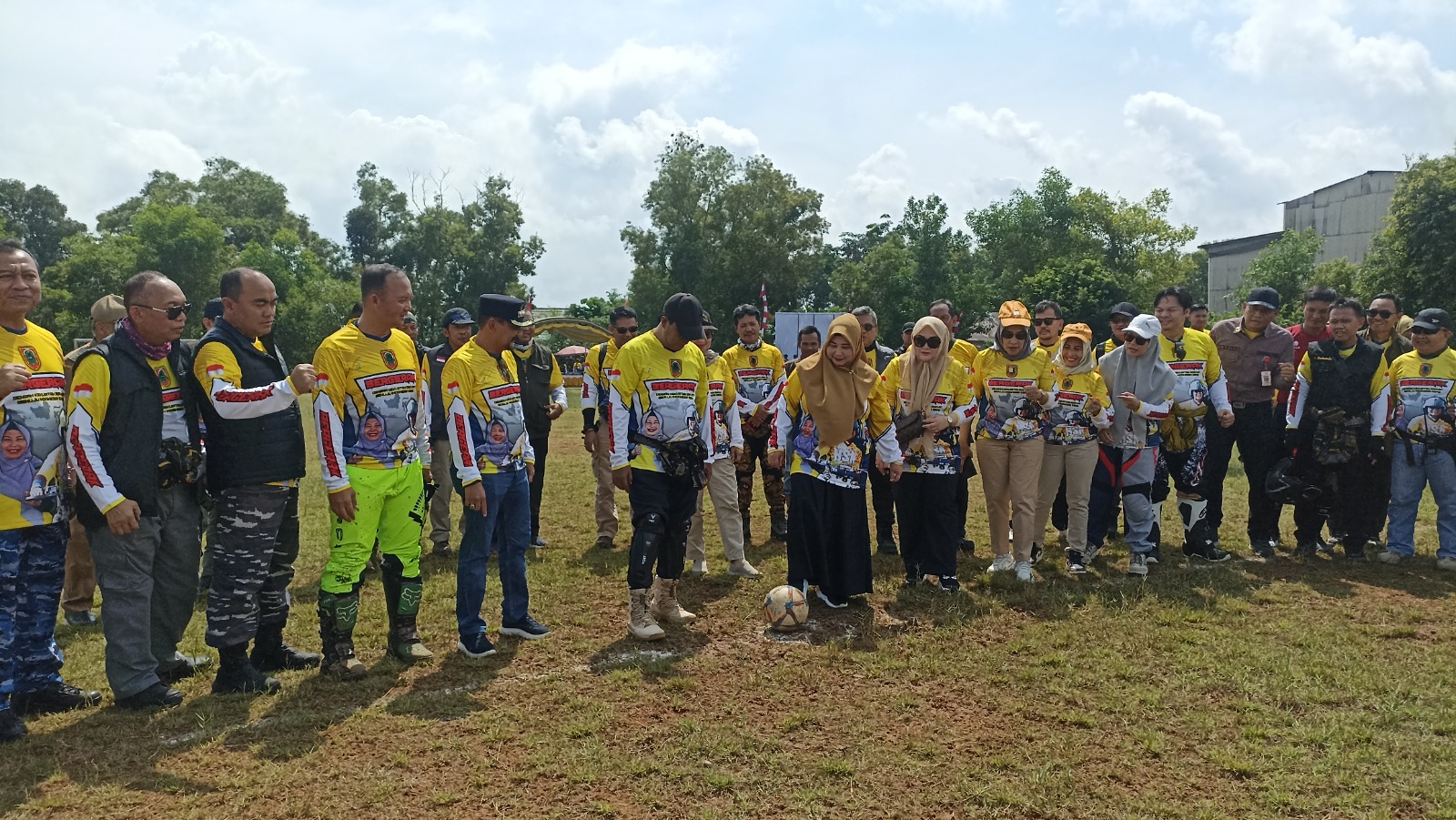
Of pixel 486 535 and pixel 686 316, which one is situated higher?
pixel 686 316

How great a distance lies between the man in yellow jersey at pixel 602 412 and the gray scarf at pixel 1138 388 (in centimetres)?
449

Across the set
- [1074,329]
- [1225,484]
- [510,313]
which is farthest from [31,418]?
[1225,484]

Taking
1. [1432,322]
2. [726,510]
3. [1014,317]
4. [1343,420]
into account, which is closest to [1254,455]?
[1343,420]

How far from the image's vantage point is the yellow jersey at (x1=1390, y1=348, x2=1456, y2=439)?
777cm

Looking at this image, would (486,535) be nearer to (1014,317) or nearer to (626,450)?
(626,450)

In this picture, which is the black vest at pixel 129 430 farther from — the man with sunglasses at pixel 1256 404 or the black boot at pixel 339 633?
the man with sunglasses at pixel 1256 404

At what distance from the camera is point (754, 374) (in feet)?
29.1

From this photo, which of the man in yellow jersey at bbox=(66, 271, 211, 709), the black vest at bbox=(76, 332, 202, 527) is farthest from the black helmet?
the black vest at bbox=(76, 332, 202, 527)

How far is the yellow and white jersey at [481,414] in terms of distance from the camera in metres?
5.51

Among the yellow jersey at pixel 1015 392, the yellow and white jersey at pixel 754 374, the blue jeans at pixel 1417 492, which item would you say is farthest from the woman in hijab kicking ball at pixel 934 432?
the blue jeans at pixel 1417 492

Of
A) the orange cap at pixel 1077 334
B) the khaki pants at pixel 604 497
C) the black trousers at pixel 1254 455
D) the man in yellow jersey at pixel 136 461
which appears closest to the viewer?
the man in yellow jersey at pixel 136 461

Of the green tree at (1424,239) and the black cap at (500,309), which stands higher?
the green tree at (1424,239)

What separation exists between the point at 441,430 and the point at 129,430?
12.2 feet

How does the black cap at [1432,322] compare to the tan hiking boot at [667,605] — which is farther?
the black cap at [1432,322]
